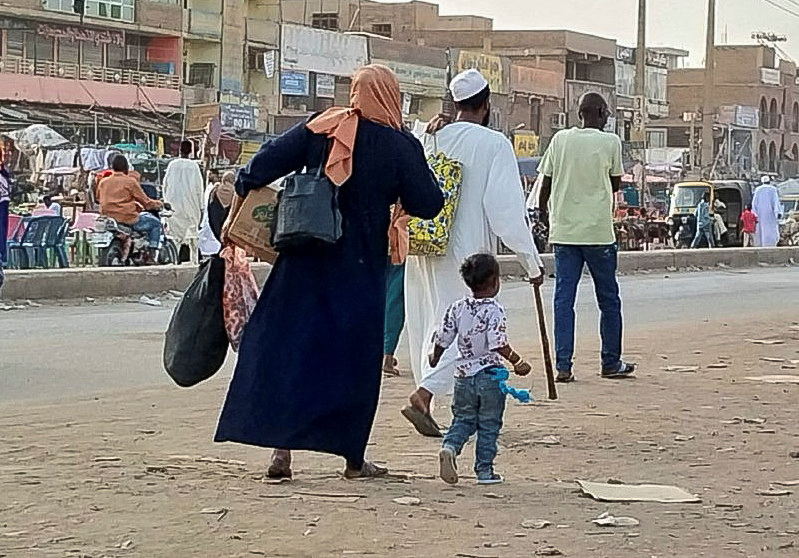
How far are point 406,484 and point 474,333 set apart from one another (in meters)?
0.68

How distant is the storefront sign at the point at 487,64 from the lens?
2549 inches

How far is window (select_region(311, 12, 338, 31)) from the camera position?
248 feet

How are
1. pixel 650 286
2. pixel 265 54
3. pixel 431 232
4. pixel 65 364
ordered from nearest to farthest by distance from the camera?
pixel 431 232 → pixel 65 364 → pixel 650 286 → pixel 265 54

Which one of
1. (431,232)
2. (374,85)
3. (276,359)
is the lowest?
(276,359)

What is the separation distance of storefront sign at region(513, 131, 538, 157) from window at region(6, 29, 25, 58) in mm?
19734

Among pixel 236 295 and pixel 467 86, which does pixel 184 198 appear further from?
pixel 236 295

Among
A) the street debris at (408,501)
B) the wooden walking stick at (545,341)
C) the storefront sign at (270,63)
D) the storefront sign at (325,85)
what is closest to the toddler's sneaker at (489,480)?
the street debris at (408,501)

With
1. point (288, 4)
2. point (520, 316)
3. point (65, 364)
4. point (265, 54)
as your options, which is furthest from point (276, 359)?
point (288, 4)

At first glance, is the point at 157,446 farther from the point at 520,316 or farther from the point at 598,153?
the point at 520,316

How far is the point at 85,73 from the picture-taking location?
50312mm

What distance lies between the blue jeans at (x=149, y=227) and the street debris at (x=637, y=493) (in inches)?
524

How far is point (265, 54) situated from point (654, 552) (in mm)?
54037

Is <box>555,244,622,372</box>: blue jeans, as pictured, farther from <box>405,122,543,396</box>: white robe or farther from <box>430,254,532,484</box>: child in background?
<box>430,254,532,484</box>: child in background

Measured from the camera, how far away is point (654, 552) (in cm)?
485
